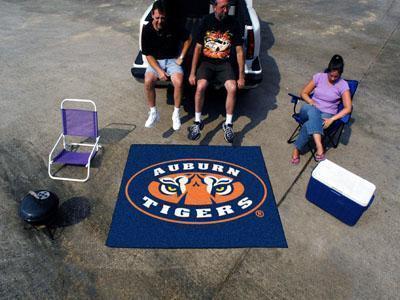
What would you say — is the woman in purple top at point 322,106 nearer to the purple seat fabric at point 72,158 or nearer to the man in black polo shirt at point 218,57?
the man in black polo shirt at point 218,57

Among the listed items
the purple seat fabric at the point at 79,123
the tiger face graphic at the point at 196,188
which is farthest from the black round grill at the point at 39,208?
the purple seat fabric at the point at 79,123

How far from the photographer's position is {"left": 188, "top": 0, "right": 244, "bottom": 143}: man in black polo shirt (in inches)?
184

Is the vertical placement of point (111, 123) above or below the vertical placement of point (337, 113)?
below

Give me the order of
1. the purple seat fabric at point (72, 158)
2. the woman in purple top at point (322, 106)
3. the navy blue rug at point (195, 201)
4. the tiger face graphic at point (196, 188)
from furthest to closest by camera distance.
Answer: the woman in purple top at point (322, 106), the purple seat fabric at point (72, 158), the tiger face graphic at point (196, 188), the navy blue rug at point (195, 201)

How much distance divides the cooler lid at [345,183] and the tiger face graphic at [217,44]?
86.0 inches

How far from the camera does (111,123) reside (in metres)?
5.30

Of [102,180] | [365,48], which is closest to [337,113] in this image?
[102,180]

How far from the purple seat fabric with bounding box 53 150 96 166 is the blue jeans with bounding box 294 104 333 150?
293 cm

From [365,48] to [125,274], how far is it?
8082 millimetres

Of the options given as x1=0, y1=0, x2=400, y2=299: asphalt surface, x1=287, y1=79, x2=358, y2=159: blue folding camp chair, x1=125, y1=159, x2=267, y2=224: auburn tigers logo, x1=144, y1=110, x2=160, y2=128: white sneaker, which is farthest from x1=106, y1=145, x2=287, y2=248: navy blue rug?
x1=287, y1=79, x2=358, y2=159: blue folding camp chair

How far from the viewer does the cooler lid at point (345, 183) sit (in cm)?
361

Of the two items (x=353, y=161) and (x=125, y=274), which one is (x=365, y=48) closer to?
(x=353, y=161)

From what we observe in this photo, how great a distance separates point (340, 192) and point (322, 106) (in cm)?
145

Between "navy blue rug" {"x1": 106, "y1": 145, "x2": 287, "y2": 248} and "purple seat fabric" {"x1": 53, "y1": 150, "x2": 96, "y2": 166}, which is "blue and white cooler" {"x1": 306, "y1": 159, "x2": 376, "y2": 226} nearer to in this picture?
"navy blue rug" {"x1": 106, "y1": 145, "x2": 287, "y2": 248}
